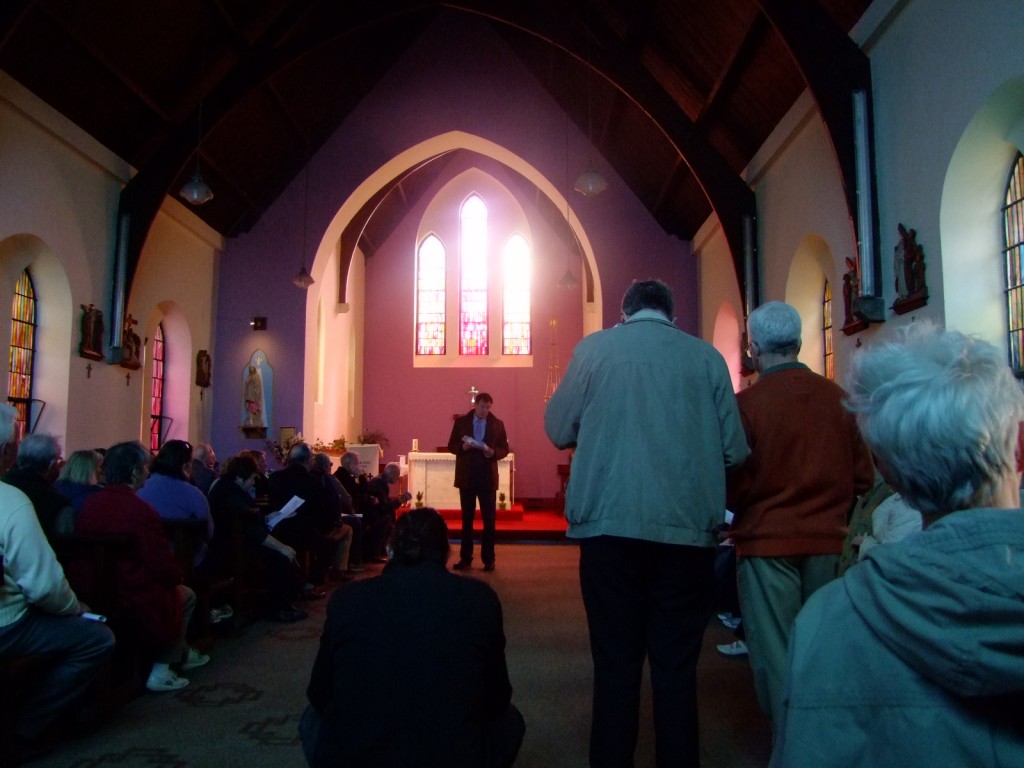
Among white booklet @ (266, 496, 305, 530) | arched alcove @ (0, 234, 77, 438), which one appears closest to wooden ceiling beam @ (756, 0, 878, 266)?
white booklet @ (266, 496, 305, 530)

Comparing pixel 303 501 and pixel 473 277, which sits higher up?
pixel 473 277

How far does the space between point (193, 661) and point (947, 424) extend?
3893mm

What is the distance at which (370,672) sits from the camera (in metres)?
1.74

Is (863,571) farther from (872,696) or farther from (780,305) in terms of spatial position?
(780,305)

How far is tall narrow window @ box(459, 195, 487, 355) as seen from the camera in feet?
50.4

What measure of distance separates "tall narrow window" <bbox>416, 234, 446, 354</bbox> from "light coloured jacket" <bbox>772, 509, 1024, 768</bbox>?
578 inches

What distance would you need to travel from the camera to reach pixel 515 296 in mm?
15328

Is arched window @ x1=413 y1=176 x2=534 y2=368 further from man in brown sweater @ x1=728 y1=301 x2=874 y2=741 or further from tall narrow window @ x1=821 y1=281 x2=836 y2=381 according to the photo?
man in brown sweater @ x1=728 y1=301 x2=874 y2=741

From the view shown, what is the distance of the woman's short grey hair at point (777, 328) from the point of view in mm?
2314

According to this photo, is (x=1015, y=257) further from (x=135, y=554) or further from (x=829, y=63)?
(x=135, y=554)

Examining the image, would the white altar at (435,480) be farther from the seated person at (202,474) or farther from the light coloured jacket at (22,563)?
the light coloured jacket at (22,563)

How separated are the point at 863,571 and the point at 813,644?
8 cm

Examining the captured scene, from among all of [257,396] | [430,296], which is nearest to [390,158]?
[257,396]

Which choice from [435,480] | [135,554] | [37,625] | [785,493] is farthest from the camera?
[435,480]
